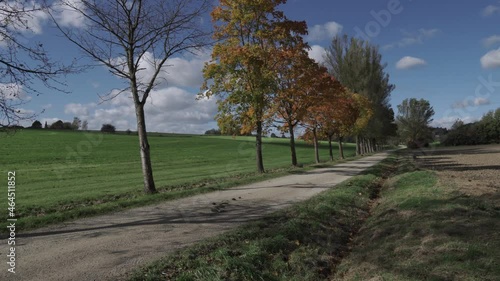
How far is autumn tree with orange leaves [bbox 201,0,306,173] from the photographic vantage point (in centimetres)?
1959

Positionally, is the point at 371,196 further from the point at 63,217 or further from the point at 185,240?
the point at 63,217

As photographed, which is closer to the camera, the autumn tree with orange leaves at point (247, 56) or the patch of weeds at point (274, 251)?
the patch of weeds at point (274, 251)

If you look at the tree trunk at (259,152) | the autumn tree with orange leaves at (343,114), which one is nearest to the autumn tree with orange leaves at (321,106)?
the autumn tree with orange leaves at (343,114)

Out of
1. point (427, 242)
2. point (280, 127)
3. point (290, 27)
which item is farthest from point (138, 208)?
point (280, 127)

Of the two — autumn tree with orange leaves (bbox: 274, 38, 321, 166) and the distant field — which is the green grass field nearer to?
the distant field

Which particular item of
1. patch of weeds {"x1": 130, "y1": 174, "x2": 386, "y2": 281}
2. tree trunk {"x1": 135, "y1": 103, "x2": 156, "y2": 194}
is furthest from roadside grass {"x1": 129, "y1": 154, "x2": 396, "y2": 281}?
tree trunk {"x1": 135, "y1": 103, "x2": 156, "y2": 194}

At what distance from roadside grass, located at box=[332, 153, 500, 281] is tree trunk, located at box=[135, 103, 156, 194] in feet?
26.1

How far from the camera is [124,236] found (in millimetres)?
7098

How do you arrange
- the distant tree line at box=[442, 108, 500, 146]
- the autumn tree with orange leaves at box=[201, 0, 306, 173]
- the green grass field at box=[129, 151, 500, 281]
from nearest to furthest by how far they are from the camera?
the green grass field at box=[129, 151, 500, 281] < the autumn tree with orange leaves at box=[201, 0, 306, 173] < the distant tree line at box=[442, 108, 500, 146]

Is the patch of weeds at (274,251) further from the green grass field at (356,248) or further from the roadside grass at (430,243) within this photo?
the roadside grass at (430,243)

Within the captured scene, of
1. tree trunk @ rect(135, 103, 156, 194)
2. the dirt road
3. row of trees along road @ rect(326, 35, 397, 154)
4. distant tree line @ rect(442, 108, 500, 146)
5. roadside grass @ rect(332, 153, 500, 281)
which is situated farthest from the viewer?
distant tree line @ rect(442, 108, 500, 146)

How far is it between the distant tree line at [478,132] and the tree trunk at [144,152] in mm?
96810

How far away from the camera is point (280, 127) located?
88.5 ft

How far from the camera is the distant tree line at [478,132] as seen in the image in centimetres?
8712
